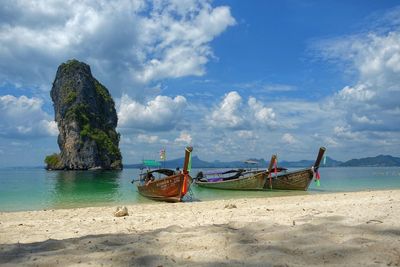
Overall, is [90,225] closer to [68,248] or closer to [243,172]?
[68,248]

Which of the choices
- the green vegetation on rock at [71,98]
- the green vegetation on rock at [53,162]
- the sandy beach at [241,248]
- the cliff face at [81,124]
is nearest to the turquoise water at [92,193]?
the sandy beach at [241,248]

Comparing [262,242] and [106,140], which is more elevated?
[106,140]

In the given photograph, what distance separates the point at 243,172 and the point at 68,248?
107 ft

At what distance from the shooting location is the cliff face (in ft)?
395

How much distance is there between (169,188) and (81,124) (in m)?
107

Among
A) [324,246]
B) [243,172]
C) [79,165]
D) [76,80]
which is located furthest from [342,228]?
[76,80]

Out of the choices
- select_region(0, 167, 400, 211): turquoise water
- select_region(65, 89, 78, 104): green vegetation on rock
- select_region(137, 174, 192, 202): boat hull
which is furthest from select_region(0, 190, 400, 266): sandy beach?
select_region(65, 89, 78, 104): green vegetation on rock

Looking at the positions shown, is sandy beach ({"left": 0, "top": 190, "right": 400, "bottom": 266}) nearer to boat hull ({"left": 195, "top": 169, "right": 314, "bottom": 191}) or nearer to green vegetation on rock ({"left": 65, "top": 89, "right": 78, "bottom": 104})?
boat hull ({"left": 195, "top": 169, "right": 314, "bottom": 191})

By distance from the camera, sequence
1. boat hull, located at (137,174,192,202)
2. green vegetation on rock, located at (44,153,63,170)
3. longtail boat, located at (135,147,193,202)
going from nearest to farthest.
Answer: longtail boat, located at (135,147,193,202), boat hull, located at (137,174,192,202), green vegetation on rock, located at (44,153,63,170)

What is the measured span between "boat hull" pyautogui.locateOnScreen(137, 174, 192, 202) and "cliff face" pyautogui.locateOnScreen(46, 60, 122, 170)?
101m

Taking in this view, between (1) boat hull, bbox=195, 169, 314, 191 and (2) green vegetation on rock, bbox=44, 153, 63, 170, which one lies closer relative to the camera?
(1) boat hull, bbox=195, 169, 314, 191

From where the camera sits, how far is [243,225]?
7586mm

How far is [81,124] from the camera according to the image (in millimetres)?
122062

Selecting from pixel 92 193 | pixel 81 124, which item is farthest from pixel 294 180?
pixel 81 124
